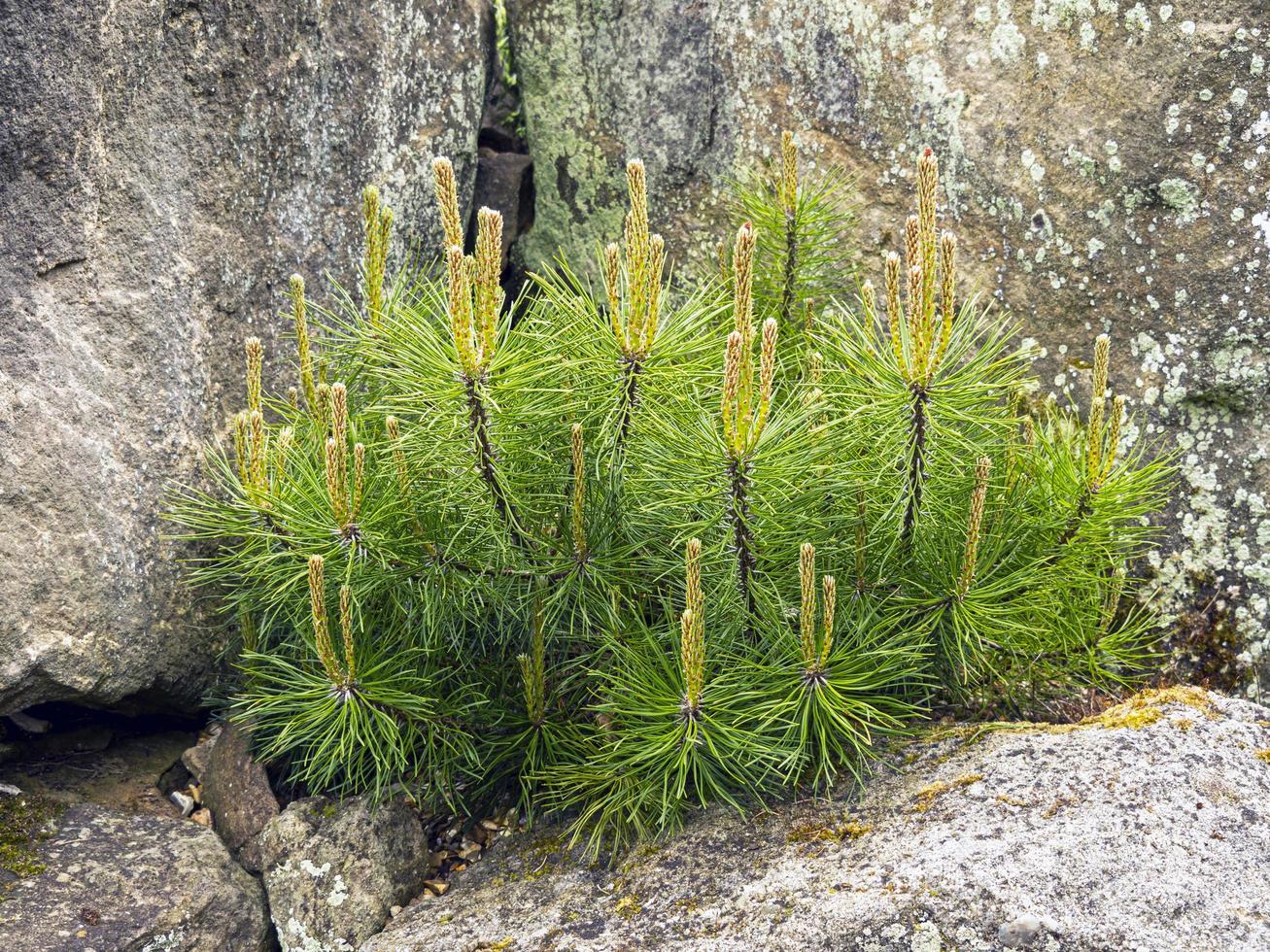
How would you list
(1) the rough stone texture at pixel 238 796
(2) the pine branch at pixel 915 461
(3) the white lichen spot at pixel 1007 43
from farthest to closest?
1. (3) the white lichen spot at pixel 1007 43
2. (1) the rough stone texture at pixel 238 796
3. (2) the pine branch at pixel 915 461

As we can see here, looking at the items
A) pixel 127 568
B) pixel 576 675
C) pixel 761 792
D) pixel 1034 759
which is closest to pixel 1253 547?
pixel 1034 759

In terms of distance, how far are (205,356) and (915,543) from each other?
2.22 m

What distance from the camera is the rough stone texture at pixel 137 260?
3.48 meters

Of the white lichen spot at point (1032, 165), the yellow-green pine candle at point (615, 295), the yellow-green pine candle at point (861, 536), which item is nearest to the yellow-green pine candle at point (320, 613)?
the yellow-green pine candle at point (615, 295)

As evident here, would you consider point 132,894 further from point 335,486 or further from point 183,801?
point 335,486

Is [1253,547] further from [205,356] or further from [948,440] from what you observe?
[205,356]

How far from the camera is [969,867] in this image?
269 centimetres

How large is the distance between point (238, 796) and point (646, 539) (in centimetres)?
153

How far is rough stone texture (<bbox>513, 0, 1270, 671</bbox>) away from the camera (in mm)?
3830

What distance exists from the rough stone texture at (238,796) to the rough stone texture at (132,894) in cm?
8

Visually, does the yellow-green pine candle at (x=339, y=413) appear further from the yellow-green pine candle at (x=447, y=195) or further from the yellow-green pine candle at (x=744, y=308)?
the yellow-green pine candle at (x=744, y=308)

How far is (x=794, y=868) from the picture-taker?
288 centimetres

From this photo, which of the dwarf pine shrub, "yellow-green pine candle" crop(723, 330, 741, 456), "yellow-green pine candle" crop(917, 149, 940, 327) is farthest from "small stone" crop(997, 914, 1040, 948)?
"yellow-green pine candle" crop(917, 149, 940, 327)

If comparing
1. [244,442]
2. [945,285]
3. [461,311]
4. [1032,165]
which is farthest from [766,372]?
[1032,165]
